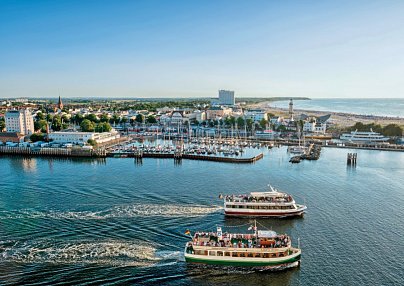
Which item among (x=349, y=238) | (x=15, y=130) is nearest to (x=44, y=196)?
(x=349, y=238)

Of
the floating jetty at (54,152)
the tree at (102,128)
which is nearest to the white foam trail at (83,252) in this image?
the floating jetty at (54,152)

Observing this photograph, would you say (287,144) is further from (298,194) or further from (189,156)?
(298,194)

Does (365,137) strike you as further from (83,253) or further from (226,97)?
(226,97)

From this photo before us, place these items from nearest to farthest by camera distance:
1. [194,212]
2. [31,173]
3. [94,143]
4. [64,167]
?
1. [194,212]
2. [31,173]
3. [64,167]
4. [94,143]

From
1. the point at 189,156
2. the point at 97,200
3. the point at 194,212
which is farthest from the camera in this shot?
the point at 189,156

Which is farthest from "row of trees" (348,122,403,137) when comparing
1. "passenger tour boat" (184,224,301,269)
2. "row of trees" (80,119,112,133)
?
"passenger tour boat" (184,224,301,269)

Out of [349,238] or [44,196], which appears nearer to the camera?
[349,238]
